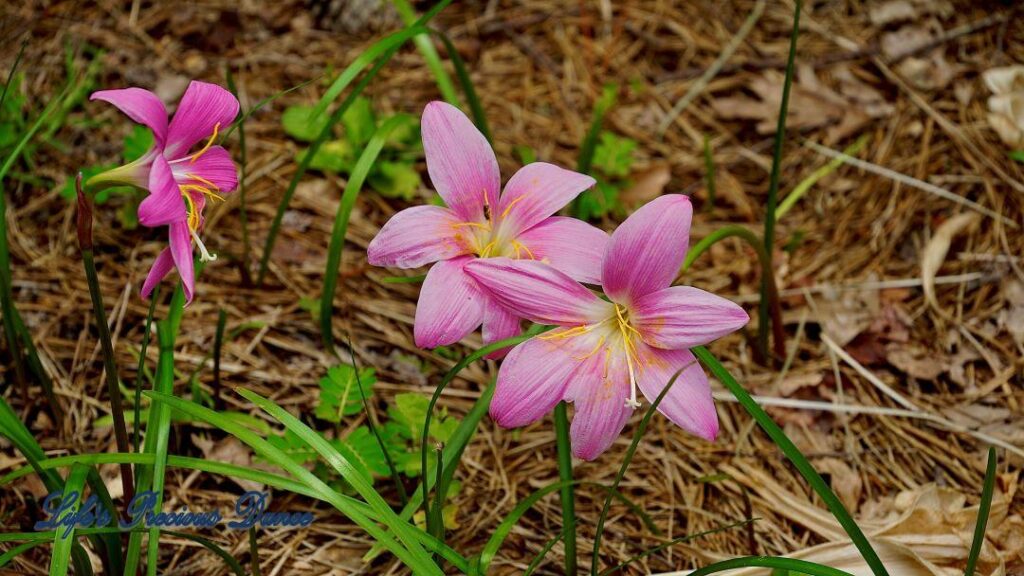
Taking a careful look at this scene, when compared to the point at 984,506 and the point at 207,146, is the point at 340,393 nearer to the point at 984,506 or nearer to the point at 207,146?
the point at 207,146

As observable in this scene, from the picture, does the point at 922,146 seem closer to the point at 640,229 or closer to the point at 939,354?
the point at 939,354

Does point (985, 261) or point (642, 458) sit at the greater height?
point (985, 261)

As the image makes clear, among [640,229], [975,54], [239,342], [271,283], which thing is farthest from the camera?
[975,54]

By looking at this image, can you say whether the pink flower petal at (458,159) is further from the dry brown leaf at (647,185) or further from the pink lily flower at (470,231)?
the dry brown leaf at (647,185)

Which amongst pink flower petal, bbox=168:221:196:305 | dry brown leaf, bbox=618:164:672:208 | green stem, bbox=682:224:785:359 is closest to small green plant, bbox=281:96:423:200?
dry brown leaf, bbox=618:164:672:208

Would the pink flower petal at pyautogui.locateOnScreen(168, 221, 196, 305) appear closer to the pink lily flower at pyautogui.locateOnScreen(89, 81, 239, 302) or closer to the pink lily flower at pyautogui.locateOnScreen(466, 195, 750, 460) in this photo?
the pink lily flower at pyautogui.locateOnScreen(89, 81, 239, 302)

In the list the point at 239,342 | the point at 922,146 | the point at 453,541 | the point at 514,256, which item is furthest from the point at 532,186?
the point at 922,146

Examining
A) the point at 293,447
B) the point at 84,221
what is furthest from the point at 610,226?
the point at 84,221
